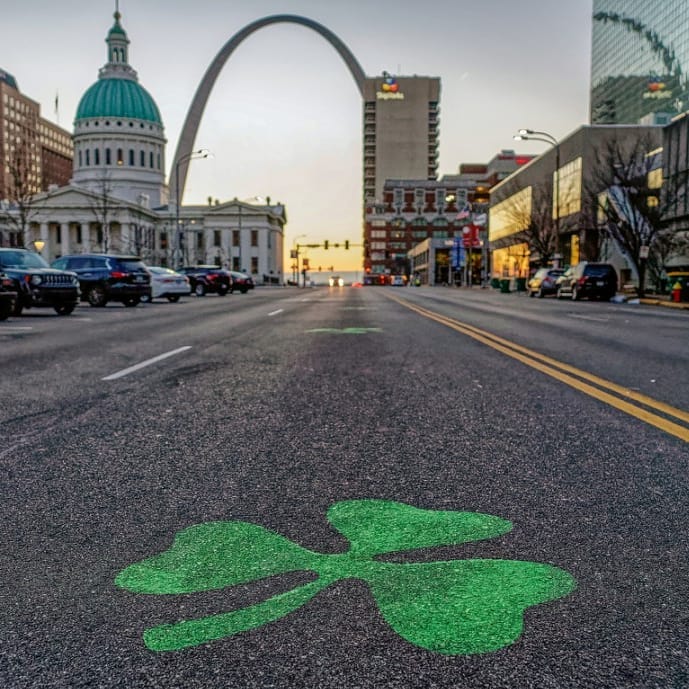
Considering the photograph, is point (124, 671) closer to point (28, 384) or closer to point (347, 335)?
point (28, 384)

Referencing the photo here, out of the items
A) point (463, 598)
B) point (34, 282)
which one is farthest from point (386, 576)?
point (34, 282)

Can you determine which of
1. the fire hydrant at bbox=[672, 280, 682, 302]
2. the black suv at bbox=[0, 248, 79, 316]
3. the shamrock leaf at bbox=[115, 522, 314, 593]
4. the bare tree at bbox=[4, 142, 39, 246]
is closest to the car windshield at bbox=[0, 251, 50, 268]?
the black suv at bbox=[0, 248, 79, 316]

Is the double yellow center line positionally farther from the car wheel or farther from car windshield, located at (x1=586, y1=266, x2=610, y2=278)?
car windshield, located at (x1=586, y1=266, x2=610, y2=278)

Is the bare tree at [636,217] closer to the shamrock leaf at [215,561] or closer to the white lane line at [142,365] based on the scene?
the white lane line at [142,365]

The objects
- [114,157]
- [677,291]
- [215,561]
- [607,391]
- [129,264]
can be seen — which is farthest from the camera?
[114,157]

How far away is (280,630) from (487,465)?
2187 millimetres

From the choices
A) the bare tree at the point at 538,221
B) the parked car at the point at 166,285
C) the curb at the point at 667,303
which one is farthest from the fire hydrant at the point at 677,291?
the bare tree at the point at 538,221

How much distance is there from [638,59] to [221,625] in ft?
509

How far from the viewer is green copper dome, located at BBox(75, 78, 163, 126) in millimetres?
129125

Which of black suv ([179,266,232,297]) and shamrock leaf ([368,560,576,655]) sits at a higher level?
black suv ([179,266,232,297])

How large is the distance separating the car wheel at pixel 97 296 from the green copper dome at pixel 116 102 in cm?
11437

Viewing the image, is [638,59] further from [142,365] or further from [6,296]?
[142,365]

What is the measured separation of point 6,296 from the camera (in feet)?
57.7

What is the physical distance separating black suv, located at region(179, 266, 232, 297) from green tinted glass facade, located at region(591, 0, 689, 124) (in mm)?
101407
